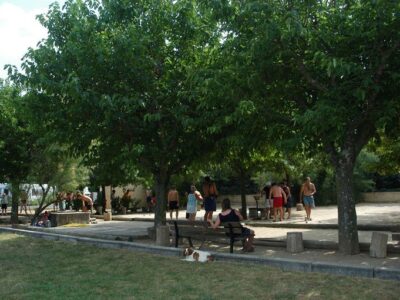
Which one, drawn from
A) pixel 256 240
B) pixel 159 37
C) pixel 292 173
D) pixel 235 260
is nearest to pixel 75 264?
pixel 235 260

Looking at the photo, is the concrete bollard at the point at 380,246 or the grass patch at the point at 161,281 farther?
the concrete bollard at the point at 380,246

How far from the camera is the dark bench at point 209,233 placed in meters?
11.6

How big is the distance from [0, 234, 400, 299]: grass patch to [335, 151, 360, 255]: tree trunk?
7.28 feet

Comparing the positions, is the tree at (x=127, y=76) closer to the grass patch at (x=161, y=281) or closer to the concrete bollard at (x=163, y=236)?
the concrete bollard at (x=163, y=236)

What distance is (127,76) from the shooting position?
13.7m

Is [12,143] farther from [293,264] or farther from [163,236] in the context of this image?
[293,264]

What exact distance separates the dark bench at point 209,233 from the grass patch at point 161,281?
122cm

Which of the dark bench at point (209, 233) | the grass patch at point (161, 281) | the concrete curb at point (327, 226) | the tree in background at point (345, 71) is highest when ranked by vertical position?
the tree in background at point (345, 71)

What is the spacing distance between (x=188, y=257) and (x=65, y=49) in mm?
6420

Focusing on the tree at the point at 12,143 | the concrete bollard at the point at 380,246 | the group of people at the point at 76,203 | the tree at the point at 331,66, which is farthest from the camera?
the group of people at the point at 76,203

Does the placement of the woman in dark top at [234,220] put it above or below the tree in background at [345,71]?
below

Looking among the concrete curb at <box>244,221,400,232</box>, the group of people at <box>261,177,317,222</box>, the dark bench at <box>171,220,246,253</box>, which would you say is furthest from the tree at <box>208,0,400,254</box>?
the group of people at <box>261,177,317,222</box>

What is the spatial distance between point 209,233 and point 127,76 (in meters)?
4.51

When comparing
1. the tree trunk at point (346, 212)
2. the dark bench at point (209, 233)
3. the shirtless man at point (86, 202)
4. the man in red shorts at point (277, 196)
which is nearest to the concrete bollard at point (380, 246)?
the tree trunk at point (346, 212)
